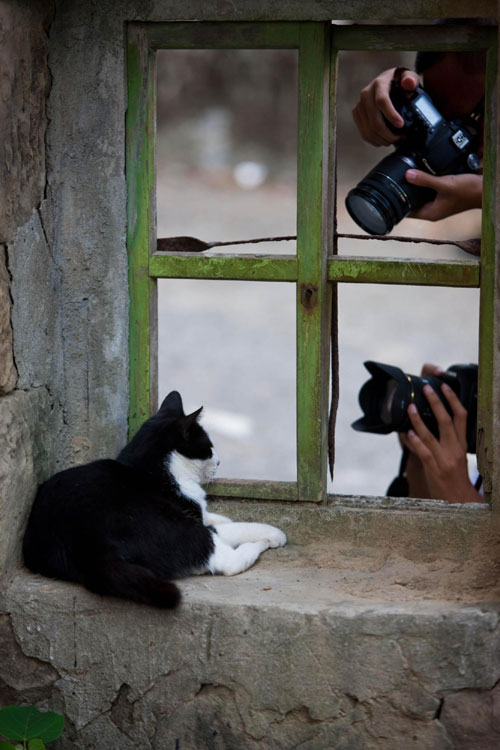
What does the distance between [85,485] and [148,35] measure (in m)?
0.87

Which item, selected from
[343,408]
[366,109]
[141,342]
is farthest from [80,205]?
[343,408]

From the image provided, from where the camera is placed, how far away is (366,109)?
2.20 meters

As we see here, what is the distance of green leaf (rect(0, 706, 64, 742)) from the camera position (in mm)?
1686

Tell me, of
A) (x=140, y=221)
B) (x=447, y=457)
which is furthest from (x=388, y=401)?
(x=140, y=221)

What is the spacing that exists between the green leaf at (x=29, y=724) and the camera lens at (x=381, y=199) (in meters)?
1.11

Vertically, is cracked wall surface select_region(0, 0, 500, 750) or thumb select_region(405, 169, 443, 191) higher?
thumb select_region(405, 169, 443, 191)

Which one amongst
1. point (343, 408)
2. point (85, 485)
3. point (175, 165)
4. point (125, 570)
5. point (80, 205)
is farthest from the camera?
point (175, 165)

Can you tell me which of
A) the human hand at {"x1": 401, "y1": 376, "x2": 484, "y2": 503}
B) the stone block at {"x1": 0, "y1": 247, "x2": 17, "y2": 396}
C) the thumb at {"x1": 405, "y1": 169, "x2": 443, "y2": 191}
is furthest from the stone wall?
the human hand at {"x1": 401, "y1": 376, "x2": 484, "y2": 503}

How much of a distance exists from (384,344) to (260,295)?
148cm

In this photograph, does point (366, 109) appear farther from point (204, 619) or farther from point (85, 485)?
point (204, 619)

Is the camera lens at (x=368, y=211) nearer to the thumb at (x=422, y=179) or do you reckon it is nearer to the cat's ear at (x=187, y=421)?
the thumb at (x=422, y=179)

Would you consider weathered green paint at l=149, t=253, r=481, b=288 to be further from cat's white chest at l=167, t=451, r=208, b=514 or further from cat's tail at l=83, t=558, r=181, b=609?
cat's tail at l=83, t=558, r=181, b=609

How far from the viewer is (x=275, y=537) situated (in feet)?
6.40

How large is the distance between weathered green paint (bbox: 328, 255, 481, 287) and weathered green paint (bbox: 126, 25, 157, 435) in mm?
373
